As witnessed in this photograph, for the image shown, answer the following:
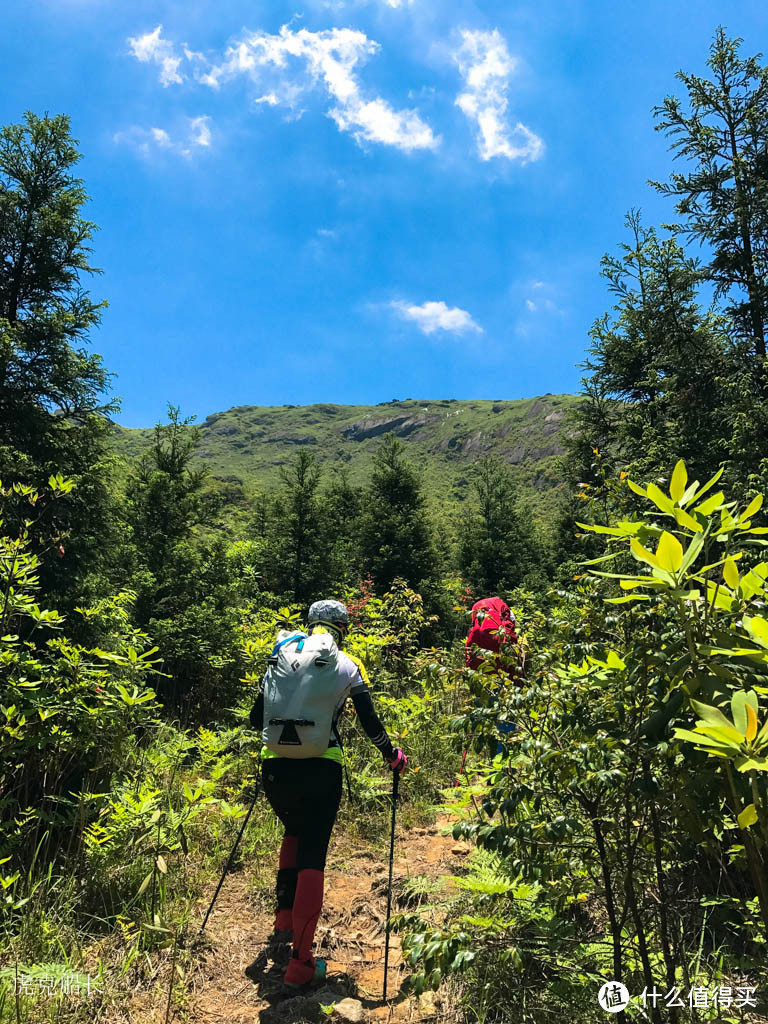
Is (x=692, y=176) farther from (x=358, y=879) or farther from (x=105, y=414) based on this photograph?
(x=358, y=879)

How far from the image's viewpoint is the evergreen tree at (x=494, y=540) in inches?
609

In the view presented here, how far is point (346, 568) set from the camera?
494 inches

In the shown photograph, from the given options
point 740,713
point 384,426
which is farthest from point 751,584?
point 384,426

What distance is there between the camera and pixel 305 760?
3.02 meters

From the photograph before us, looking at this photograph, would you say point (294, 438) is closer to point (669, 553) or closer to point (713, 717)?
point (669, 553)

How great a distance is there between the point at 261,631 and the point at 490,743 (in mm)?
4901

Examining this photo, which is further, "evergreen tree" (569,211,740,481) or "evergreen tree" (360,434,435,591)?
"evergreen tree" (360,434,435,591)

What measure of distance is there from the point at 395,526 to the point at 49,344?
8940mm

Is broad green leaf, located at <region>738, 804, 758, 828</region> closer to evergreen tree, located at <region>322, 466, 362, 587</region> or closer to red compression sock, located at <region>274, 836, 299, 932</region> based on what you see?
red compression sock, located at <region>274, 836, 299, 932</region>

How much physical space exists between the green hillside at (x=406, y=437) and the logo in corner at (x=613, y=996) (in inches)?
2825

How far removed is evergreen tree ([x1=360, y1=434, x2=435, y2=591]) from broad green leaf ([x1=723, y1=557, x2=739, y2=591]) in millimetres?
11504

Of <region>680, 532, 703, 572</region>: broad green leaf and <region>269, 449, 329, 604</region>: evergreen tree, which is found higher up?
<region>269, 449, 329, 604</region>: evergreen tree

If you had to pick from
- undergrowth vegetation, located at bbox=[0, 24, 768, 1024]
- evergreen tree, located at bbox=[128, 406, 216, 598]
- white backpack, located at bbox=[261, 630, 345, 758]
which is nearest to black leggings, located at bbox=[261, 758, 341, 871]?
white backpack, located at bbox=[261, 630, 345, 758]

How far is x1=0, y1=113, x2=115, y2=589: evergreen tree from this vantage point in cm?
574
